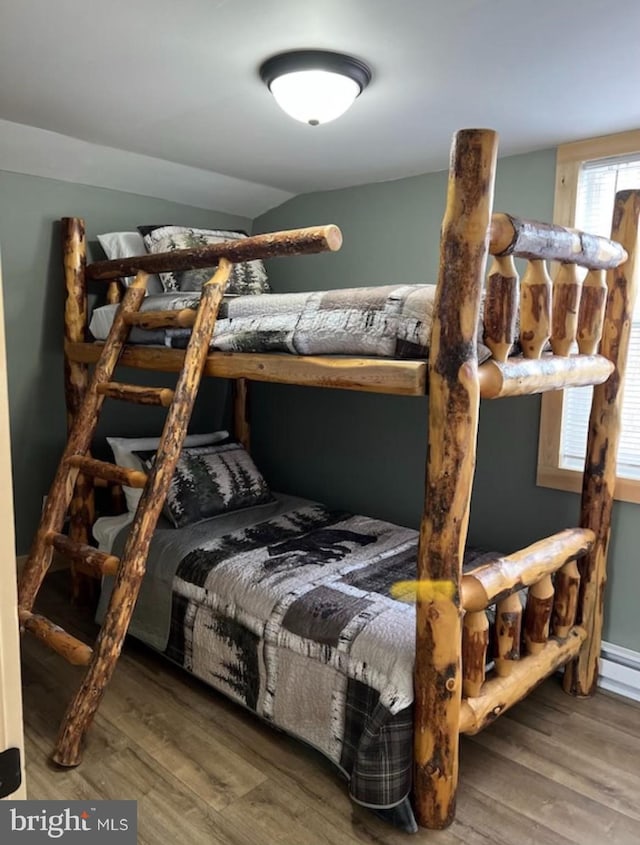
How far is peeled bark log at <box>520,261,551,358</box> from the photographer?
1.73 metres

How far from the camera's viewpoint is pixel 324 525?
9.41 ft

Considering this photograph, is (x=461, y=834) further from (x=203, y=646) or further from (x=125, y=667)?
(x=125, y=667)

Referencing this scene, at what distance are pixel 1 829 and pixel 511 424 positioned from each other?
2.24 meters

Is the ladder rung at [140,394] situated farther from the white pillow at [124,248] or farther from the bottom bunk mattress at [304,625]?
the white pillow at [124,248]

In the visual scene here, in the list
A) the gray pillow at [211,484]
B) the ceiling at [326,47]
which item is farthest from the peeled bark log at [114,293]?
the gray pillow at [211,484]

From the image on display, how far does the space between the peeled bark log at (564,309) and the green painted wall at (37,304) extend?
2.19 m

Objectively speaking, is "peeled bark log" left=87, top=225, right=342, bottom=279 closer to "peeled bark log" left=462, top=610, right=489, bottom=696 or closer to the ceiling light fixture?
the ceiling light fixture

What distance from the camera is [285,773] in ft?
6.33

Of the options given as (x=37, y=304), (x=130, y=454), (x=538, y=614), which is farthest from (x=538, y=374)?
(x=37, y=304)

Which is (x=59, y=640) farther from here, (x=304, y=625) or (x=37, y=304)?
(x=37, y=304)

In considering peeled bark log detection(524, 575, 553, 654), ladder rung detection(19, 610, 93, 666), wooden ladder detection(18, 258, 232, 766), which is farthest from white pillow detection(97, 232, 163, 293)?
peeled bark log detection(524, 575, 553, 654)

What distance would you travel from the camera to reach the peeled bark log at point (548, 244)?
1577 millimetres

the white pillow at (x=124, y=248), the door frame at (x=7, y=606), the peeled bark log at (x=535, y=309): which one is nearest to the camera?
the door frame at (x=7, y=606)

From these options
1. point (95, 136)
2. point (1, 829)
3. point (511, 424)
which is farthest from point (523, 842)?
point (95, 136)
